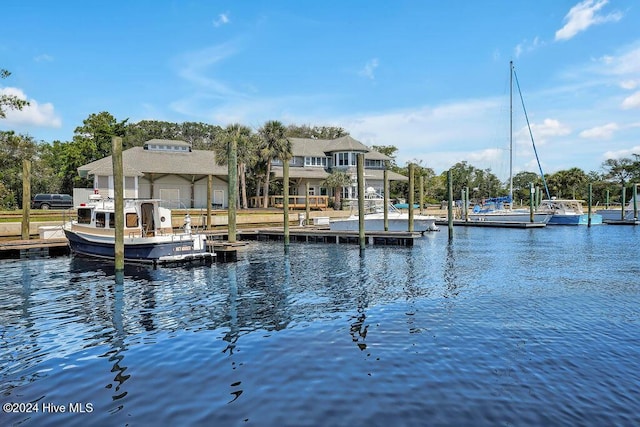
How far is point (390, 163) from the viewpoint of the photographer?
3270 inches

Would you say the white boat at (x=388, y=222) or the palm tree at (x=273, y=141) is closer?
the white boat at (x=388, y=222)

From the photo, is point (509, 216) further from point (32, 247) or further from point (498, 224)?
point (32, 247)

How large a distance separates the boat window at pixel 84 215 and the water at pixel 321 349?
4976 millimetres

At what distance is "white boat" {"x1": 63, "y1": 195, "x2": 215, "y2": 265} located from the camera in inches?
894

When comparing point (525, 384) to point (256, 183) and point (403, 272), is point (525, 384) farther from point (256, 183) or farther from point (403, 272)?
point (256, 183)

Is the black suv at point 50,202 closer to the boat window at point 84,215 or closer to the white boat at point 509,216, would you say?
the boat window at point 84,215

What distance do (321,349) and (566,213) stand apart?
54.7m

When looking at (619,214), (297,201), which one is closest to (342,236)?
(297,201)

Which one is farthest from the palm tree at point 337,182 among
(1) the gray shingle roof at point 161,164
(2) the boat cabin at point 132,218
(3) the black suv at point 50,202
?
(2) the boat cabin at point 132,218

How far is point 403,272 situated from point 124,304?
1197 centimetres

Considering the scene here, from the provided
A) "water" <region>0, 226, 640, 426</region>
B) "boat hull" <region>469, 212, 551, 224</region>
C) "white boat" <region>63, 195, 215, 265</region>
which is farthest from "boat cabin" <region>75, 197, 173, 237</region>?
"boat hull" <region>469, 212, 551, 224</region>

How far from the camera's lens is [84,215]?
25.8 m

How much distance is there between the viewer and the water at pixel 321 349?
7.89 meters

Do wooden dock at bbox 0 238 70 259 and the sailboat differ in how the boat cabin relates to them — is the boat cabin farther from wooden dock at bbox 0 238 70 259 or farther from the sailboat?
the sailboat
